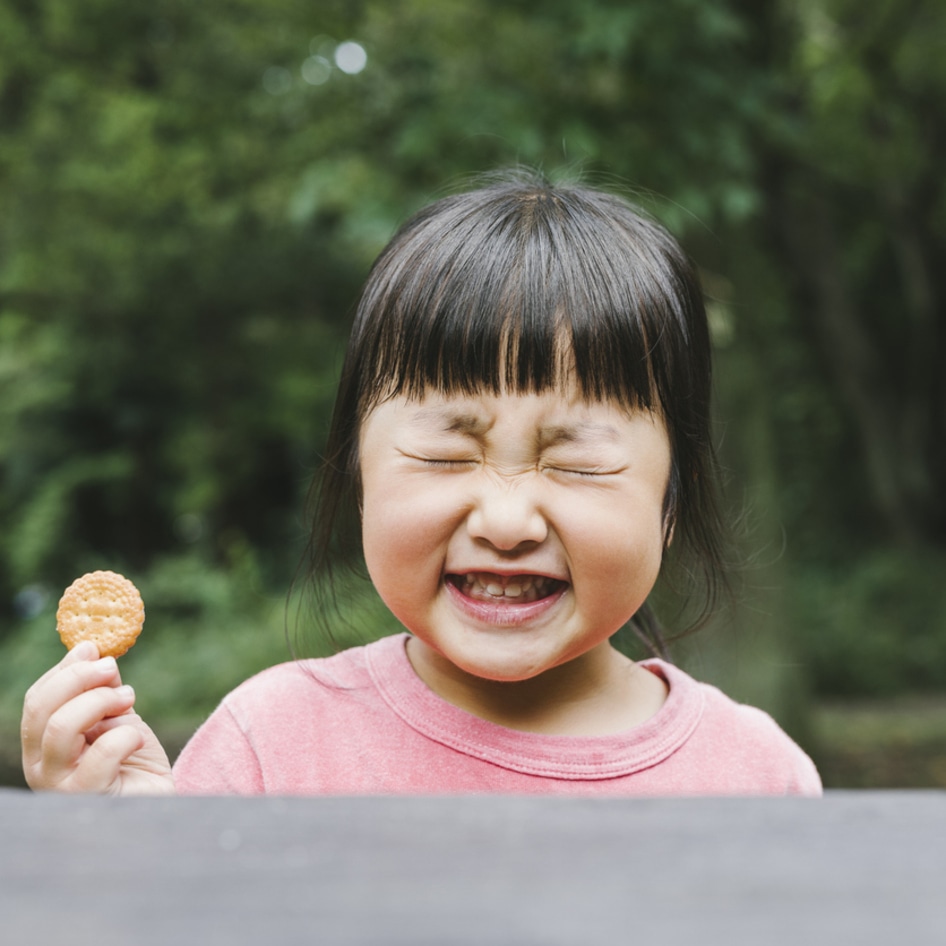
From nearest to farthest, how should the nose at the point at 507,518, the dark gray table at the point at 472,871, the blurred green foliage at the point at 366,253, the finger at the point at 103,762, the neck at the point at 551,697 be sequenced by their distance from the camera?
1. the dark gray table at the point at 472,871
2. the finger at the point at 103,762
3. the nose at the point at 507,518
4. the neck at the point at 551,697
5. the blurred green foliage at the point at 366,253

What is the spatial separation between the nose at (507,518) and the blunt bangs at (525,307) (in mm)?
127

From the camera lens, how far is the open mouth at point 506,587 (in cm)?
136

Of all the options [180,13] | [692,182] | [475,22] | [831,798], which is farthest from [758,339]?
[831,798]

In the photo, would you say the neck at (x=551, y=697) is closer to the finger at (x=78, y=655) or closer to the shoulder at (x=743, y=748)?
the shoulder at (x=743, y=748)

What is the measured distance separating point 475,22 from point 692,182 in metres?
1.26

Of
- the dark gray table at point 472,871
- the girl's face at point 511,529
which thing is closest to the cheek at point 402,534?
the girl's face at point 511,529

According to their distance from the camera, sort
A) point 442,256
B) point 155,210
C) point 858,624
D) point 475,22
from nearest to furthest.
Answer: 1. point 442,256
2. point 475,22
3. point 155,210
4. point 858,624

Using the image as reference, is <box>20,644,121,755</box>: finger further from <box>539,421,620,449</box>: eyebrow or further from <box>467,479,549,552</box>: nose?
<box>539,421,620,449</box>: eyebrow

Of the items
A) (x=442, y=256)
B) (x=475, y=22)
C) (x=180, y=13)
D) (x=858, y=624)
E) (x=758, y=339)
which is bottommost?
(x=858, y=624)

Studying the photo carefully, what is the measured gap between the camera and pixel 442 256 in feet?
4.82

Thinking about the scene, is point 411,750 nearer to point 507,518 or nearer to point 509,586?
point 509,586

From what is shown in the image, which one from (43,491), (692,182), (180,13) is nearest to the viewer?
(692,182)

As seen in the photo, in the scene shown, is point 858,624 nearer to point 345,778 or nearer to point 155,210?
point 155,210

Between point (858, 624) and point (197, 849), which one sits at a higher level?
point (197, 849)
